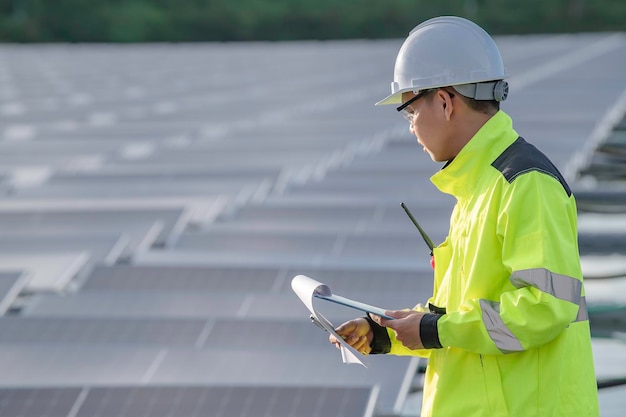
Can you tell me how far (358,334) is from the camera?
3.06 metres

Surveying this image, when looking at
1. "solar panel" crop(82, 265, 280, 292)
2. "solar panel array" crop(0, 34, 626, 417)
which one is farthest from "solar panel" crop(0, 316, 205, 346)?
"solar panel" crop(82, 265, 280, 292)

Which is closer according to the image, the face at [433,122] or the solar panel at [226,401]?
the face at [433,122]

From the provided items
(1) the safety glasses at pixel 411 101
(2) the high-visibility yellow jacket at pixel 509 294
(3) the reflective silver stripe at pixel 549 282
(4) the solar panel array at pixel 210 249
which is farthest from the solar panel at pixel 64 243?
(3) the reflective silver stripe at pixel 549 282

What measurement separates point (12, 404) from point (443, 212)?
5.33 meters

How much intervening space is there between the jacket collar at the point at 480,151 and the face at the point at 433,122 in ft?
0.19

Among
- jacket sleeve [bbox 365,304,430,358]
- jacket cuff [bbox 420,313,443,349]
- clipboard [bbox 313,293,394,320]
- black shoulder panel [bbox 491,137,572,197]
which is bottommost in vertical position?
jacket sleeve [bbox 365,304,430,358]

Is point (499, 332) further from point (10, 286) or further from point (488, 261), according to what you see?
point (10, 286)

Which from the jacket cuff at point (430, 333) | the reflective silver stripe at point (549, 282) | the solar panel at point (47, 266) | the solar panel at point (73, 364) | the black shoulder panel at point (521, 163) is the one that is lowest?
the solar panel at point (47, 266)

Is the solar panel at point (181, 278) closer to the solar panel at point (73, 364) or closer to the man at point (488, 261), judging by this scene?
the solar panel at point (73, 364)

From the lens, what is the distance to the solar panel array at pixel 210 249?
215 inches

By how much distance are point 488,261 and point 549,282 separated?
178mm

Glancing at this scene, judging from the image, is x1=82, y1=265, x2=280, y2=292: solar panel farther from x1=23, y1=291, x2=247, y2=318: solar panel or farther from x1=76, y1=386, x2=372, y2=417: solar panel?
x1=76, y1=386, x2=372, y2=417: solar panel

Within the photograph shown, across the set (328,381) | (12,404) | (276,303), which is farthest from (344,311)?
(12,404)

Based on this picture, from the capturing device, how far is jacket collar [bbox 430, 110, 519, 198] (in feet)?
9.38
